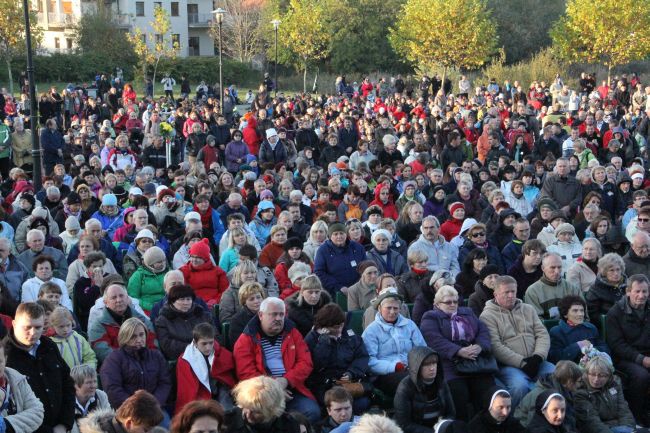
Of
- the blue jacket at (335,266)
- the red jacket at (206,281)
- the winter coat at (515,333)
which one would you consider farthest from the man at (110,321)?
the winter coat at (515,333)

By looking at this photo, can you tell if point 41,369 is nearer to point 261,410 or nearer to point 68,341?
point 68,341

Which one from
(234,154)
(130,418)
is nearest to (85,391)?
(130,418)

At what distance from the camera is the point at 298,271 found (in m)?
9.58

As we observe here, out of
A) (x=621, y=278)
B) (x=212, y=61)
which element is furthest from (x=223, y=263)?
(x=212, y=61)

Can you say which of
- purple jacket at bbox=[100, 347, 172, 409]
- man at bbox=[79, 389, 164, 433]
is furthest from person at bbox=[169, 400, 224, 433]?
purple jacket at bbox=[100, 347, 172, 409]

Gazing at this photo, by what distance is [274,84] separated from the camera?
43.0 m

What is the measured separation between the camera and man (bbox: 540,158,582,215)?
14.4 m

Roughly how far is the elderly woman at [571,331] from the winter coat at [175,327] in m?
3.17

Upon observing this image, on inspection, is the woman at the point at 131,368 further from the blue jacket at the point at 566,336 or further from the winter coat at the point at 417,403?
the blue jacket at the point at 566,336

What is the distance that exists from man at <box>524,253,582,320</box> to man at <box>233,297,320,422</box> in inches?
98.8

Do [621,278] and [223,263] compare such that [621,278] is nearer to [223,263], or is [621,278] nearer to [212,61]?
[223,263]

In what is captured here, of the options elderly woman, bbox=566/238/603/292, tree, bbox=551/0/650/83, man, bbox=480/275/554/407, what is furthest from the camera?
tree, bbox=551/0/650/83

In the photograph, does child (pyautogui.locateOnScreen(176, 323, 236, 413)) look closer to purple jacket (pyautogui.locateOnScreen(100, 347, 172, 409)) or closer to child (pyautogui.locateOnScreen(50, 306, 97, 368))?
purple jacket (pyautogui.locateOnScreen(100, 347, 172, 409))

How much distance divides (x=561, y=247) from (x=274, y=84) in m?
33.5
